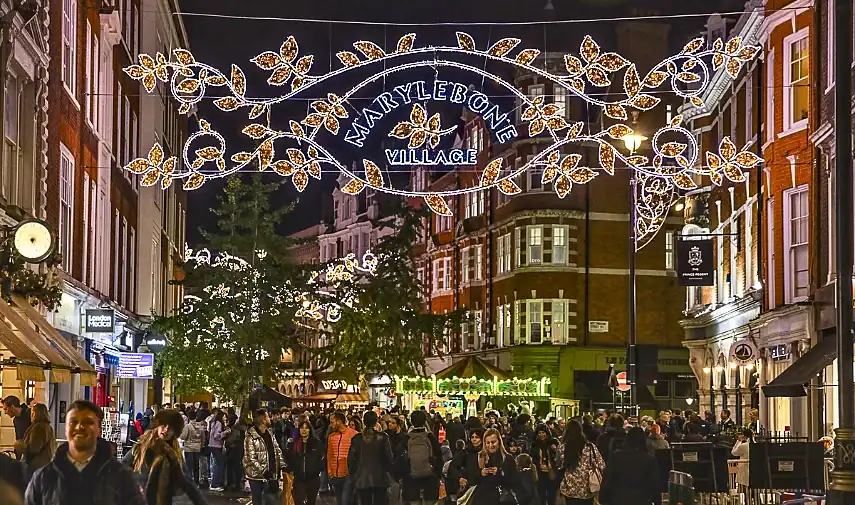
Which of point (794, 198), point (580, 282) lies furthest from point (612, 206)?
point (794, 198)

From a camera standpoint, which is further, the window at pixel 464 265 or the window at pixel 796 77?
the window at pixel 464 265

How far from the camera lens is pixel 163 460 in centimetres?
1234

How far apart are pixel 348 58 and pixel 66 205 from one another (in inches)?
524

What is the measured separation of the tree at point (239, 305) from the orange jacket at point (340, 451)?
24.1m

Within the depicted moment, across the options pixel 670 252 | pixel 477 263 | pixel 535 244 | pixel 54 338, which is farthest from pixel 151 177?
pixel 477 263

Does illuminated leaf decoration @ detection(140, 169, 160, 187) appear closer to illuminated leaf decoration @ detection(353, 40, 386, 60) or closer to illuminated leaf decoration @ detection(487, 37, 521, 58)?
illuminated leaf decoration @ detection(353, 40, 386, 60)

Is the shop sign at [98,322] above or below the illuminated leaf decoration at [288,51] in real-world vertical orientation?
below

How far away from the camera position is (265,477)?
19172mm

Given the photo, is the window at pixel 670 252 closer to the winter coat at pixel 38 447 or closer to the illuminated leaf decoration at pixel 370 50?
the illuminated leaf decoration at pixel 370 50

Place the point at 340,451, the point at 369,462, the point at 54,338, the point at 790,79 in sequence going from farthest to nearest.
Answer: the point at 790,79 → the point at 54,338 → the point at 340,451 → the point at 369,462

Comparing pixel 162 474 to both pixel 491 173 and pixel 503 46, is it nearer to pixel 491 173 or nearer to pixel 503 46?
pixel 503 46

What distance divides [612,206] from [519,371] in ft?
28.7

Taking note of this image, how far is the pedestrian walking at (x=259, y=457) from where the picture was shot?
19141 millimetres

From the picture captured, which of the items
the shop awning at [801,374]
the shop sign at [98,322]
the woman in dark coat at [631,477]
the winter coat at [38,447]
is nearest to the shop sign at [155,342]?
the shop sign at [98,322]
